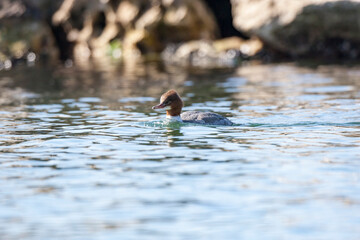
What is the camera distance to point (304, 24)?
28359 mm

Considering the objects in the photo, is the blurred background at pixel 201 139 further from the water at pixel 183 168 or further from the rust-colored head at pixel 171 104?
the rust-colored head at pixel 171 104

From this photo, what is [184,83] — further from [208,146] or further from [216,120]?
[208,146]

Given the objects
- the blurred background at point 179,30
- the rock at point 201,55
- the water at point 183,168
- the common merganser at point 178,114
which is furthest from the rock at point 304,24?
the common merganser at point 178,114

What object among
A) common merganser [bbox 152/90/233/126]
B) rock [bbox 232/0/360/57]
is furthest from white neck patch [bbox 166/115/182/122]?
rock [bbox 232/0/360/57]

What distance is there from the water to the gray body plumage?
0.15 meters

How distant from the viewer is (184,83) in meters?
22.9

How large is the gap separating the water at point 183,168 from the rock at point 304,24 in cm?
923

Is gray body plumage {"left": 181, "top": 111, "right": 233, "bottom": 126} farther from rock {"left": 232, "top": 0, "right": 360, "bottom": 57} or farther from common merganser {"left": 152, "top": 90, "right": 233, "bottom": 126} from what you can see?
rock {"left": 232, "top": 0, "right": 360, "bottom": 57}

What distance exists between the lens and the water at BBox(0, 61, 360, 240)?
25.1ft

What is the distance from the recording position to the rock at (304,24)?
27.8 m

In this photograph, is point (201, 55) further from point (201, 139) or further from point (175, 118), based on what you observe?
point (201, 139)

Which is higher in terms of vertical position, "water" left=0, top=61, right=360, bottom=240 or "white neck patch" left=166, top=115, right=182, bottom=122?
"white neck patch" left=166, top=115, right=182, bottom=122

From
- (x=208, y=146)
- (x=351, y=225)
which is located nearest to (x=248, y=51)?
(x=208, y=146)

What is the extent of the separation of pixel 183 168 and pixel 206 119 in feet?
12.2
